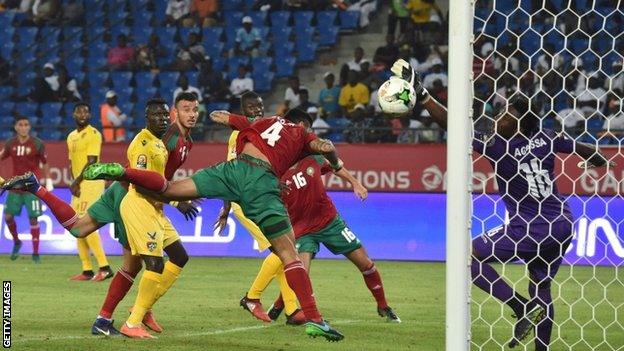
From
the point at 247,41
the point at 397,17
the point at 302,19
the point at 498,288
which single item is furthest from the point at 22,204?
the point at 498,288

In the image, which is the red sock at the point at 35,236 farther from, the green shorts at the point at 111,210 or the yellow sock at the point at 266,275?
the green shorts at the point at 111,210

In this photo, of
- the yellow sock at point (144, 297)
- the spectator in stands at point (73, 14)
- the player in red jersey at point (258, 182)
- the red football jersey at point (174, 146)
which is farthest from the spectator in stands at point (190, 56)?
the player in red jersey at point (258, 182)

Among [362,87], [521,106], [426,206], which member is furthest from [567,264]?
[521,106]

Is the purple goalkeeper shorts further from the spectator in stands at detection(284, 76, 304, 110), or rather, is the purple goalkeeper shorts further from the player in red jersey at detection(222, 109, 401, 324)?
the spectator in stands at detection(284, 76, 304, 110)

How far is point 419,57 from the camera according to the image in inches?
848

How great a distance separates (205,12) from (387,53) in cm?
430

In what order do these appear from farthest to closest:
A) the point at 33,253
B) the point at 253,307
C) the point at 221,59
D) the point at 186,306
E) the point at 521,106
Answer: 1. the point at 221,59
2. the point at 33,253
3. the point at 186,306
4. the point at 253,307
5. the point at 521,106

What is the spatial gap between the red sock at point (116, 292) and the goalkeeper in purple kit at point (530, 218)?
9.00 feet

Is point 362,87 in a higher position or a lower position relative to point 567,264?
higher

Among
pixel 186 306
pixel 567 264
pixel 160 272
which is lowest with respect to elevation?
pixel 567 264

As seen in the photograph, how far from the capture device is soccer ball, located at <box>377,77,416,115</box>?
7301 millimetres

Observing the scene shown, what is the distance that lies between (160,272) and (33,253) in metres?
7.79

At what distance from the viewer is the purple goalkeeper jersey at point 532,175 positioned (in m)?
8.63

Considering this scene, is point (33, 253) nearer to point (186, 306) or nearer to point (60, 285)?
point (60, 285)
